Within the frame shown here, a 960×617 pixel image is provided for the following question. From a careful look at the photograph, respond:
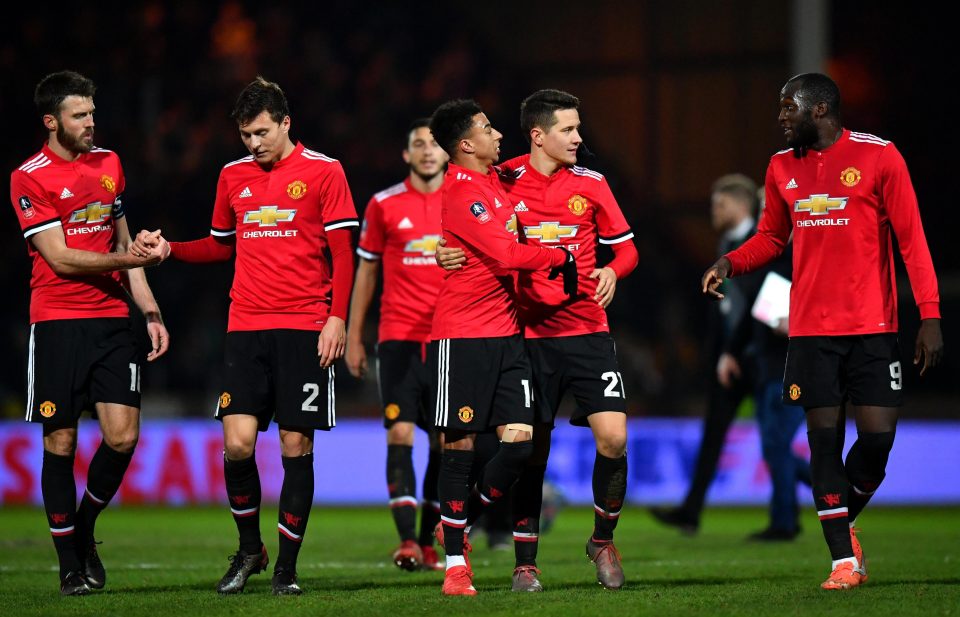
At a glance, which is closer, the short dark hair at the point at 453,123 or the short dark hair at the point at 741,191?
the short dark hair at the point at 453,123

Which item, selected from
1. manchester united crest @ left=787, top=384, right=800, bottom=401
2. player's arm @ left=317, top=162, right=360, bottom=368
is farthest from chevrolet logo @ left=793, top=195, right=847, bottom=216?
player's arm @ left=317, top=162, right=360, bottom=368

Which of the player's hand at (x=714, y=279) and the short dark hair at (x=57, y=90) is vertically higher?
the short dark hair at (x=57, y=90)

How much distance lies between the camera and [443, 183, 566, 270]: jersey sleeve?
5961 mm

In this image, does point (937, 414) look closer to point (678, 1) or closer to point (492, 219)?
point (678, 1)

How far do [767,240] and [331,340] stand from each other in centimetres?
212

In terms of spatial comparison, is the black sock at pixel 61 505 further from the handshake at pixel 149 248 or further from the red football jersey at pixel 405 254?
the red football jersey at pixel 405 254

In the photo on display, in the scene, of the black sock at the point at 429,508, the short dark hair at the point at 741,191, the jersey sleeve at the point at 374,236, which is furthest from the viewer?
the short dark hair at the point at 741,191

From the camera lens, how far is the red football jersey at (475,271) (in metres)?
6.15

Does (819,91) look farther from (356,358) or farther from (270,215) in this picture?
(356,358)

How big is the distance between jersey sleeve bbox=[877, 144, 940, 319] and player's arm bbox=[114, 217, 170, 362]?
3452 mm

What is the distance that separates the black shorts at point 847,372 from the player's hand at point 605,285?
2.95 ft

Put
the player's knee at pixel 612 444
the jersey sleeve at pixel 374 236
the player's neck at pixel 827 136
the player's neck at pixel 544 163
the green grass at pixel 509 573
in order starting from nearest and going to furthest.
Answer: the green grass at pixel 509 573 → the player's neck at pixel 827 136 → the player's knee at pixel 612 444 → the player's neck at pixel 544 163 → the jersey sleeve at pixel 374 236

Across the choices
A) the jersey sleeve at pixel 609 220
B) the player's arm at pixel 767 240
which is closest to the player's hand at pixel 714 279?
the player's arm at pixel 767 240

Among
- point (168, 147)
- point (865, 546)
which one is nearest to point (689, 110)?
point (168, 147)
